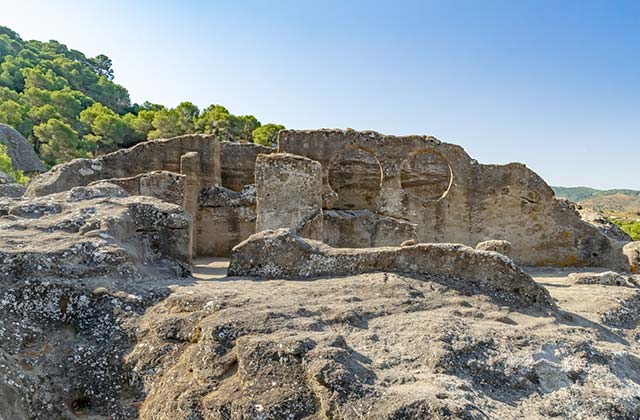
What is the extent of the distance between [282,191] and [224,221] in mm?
2913

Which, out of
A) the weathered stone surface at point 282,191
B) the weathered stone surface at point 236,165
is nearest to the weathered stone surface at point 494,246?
the weathered stone surface at point 282,191

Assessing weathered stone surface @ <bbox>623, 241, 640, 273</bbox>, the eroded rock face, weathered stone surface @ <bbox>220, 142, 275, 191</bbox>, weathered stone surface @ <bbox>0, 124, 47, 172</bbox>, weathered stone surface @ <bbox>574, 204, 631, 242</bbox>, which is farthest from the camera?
weathered stone surface @ <bbox>0, 124, 47, 172</bbox>

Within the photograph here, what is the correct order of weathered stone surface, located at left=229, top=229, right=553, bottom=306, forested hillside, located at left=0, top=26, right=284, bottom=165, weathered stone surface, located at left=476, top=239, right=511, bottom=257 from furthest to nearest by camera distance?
forested hillside, located at left=0, top=26, right=284, bottom=165 < weathered stone surface, located at left=476, top=239, right=511, bottom=257 < weathered stone surface, located at left=229, top=229, right=553, bottom=306

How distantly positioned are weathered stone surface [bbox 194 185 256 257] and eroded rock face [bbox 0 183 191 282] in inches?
187

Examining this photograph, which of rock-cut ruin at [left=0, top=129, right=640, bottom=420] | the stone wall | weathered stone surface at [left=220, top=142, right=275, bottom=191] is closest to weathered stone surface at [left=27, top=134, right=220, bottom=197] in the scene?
the stone wall

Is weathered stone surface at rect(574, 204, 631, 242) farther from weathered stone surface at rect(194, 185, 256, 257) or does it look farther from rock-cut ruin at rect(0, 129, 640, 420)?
weathered stone surface at rect(194, 185, 256, 257)

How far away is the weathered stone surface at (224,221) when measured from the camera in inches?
415

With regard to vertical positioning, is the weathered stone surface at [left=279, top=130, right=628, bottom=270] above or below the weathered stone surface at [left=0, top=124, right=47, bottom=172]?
below

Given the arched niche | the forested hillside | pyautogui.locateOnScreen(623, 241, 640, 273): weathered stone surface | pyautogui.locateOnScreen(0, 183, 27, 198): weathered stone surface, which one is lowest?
pyautogui.locateOnScreen(623, 241, 640, 273): weathered stone surface

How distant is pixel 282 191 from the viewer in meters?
8.30

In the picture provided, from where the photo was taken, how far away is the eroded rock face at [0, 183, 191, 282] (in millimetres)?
3569

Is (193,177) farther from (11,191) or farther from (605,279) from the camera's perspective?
(605,279)

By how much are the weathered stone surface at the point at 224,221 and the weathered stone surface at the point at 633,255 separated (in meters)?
8.10

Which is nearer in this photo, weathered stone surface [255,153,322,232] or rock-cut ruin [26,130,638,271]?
weathered stone surface [255,153,322,232]
